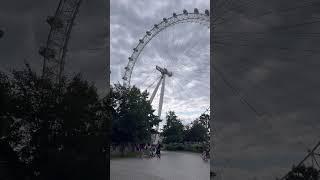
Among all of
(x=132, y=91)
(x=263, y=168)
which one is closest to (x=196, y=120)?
(x=132, y=91)

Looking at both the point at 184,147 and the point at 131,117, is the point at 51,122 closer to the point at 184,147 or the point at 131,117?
the point at 131,117

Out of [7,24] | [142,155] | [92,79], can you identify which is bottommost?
[142,155]

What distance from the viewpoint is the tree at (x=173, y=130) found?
50031 millimetres

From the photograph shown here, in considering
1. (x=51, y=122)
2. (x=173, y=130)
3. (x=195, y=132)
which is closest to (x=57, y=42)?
(x=51, y=122)

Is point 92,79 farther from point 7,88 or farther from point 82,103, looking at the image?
point 7,88

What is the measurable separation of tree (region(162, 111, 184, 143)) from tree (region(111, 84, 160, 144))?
16.3 m

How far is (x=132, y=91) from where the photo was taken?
3228cm

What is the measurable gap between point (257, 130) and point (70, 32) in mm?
6480

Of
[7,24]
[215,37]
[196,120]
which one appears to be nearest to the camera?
[7,24]

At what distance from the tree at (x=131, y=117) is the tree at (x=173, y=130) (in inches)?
641

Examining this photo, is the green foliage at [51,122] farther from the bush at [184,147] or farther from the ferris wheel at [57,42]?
the bush at [184,147]

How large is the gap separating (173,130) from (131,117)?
21719mm

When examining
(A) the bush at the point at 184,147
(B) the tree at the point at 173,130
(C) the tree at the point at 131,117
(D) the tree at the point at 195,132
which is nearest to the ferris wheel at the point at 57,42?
(C) the tree at the point at 131,117

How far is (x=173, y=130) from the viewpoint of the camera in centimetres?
5097
